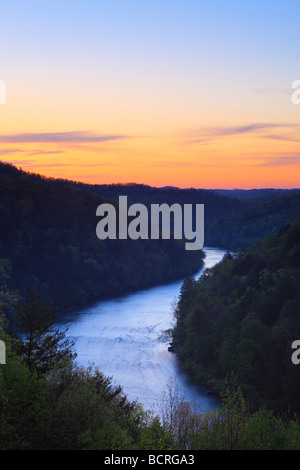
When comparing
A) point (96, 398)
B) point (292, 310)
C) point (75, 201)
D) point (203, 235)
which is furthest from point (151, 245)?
point (96, 398)

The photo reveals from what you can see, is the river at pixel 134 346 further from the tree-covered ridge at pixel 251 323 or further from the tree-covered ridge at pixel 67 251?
the tree-covered ridge at pixel 67 251

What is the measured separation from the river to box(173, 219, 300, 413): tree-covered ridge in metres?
1.86

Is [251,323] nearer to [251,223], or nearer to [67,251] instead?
[67,251]

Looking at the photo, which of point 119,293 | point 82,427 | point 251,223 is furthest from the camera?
point 251,223

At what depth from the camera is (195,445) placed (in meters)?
13.8

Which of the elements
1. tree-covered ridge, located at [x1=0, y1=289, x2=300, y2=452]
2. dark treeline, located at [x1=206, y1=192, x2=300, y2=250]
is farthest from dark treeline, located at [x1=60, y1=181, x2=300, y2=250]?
tree-covered ridge, located at [x1=0, y1=289, x2=300, y2=452]

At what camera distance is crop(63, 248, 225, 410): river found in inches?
1262

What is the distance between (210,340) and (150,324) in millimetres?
12309

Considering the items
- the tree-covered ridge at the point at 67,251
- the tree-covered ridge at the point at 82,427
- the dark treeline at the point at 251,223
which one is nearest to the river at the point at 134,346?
the tree-covered ridge at the point at 82,427

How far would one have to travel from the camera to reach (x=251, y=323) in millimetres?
34031

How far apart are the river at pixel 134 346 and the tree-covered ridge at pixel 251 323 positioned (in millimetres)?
1857

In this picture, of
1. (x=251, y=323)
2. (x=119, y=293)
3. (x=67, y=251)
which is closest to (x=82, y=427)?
(x=251, y=323)

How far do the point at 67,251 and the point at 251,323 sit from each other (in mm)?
49497
